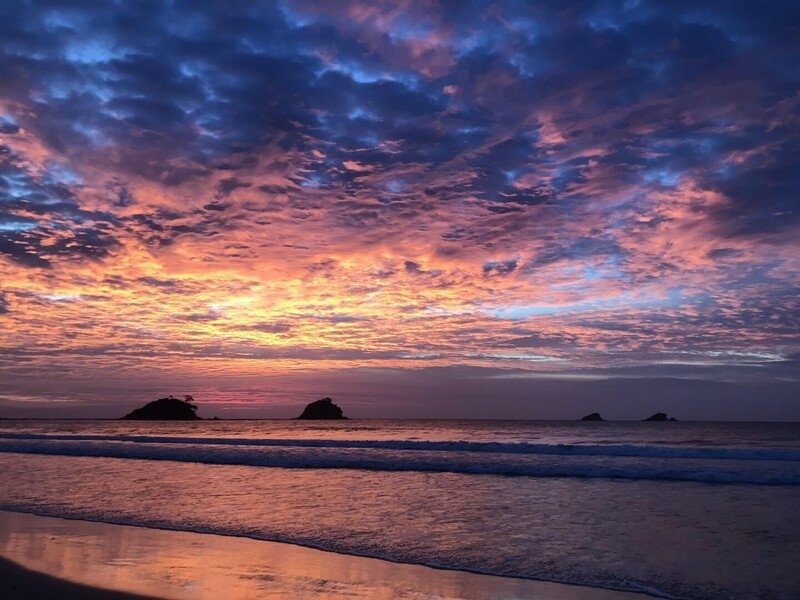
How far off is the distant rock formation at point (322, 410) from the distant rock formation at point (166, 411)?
90.5ft

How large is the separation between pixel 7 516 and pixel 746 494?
59.2 ft

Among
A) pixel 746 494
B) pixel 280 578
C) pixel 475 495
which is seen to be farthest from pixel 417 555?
pixel 746 494

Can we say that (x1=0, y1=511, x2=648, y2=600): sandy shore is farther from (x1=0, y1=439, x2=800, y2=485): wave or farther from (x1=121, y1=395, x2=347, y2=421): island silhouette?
(x1=121, y1=395, x2=347, y2=421): island silhouette

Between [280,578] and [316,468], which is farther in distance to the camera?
[316,468]

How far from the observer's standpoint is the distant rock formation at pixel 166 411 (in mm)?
139000

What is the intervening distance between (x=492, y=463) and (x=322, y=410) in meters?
126

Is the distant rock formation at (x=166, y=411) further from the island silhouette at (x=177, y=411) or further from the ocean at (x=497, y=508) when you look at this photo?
the ocean at (x=497, y=508)

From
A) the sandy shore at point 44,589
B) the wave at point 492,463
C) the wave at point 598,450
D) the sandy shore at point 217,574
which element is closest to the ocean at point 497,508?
the wave at point 492,463

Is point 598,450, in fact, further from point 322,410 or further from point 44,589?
point 322,410

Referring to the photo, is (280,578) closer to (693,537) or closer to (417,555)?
(417,555)

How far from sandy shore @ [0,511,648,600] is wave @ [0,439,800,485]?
45.9 feet

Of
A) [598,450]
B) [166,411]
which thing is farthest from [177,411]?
[598,450]

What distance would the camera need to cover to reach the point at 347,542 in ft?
31.8

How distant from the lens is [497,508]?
44.1ft
